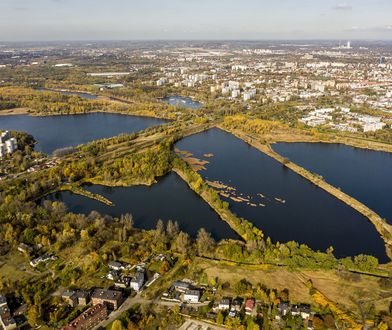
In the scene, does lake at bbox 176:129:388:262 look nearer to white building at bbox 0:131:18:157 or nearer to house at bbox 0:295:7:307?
house at bbox 0:295:7:307

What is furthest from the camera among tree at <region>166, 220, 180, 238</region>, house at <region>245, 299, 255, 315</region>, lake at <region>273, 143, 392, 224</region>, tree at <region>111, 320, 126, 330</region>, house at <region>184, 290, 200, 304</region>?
lake at <region>273, 143, 392, 224</region>

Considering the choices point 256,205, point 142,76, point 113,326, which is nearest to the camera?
point 113,326

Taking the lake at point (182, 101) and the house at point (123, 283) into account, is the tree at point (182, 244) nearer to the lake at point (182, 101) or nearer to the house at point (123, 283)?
the house at point (123, 283)

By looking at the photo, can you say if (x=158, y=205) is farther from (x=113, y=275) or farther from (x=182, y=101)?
(x=182, y=101)

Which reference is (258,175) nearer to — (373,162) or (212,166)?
(212,166)

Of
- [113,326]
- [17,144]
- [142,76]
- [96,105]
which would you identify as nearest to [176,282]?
[113,326]

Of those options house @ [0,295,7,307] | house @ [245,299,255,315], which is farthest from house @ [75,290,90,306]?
house @ [245,299,255,315]
